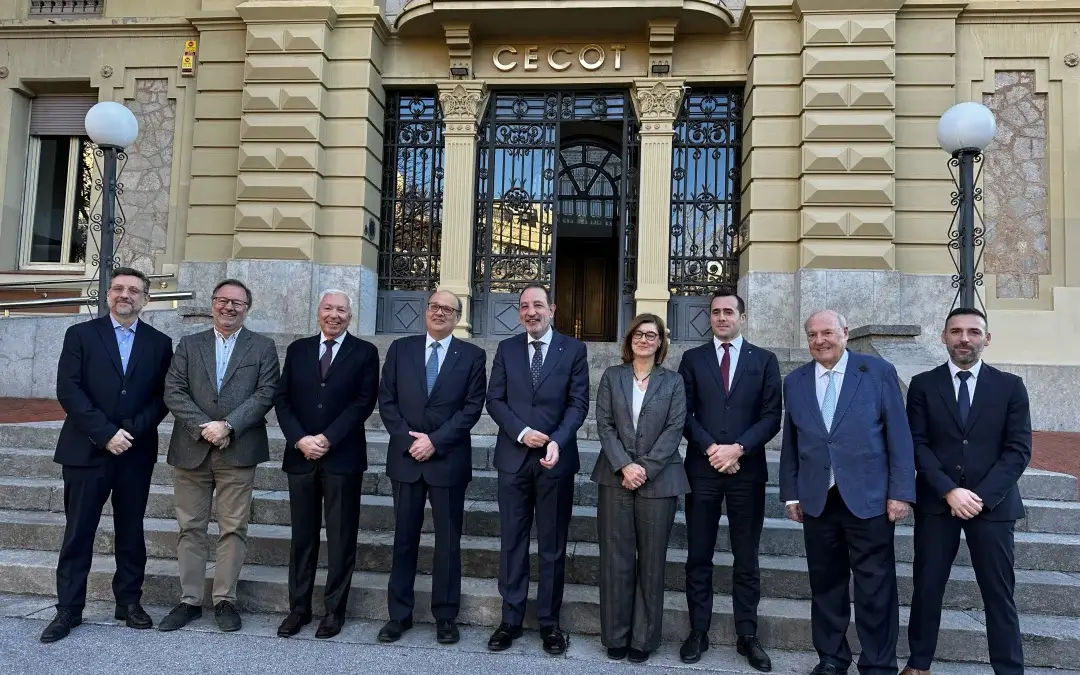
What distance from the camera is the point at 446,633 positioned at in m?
4.46

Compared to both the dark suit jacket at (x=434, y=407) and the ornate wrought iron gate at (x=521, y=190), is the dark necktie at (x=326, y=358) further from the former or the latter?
the ornate wrought iron gate at (x=521, y=190)

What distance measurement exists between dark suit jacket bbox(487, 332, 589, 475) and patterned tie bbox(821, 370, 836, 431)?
1.41m

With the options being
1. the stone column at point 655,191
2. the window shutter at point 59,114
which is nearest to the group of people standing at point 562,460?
the stone column at point 655,191

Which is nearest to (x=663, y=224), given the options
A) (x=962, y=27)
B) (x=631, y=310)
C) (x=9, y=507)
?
(x=631, y=310)

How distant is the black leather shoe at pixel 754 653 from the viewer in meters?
4.20

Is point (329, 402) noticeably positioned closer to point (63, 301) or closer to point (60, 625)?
point (60, 625)

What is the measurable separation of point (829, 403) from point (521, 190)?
8.15 m

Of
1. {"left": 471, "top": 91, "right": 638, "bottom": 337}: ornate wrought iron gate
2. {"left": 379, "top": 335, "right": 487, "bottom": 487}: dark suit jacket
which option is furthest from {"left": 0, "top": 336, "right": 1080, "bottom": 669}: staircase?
{"left": 471, "top": 91, "right": 638, "bottom": 337}: ornate wrought iron gate

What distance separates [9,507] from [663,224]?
336 inches

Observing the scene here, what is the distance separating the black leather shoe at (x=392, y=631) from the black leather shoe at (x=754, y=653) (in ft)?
6.68

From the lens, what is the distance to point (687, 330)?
11109mm

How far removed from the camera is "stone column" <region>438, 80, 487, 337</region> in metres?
11.3

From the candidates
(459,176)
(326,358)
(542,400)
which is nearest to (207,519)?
(326,358)

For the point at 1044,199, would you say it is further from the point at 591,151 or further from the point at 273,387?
the point at 273,387
